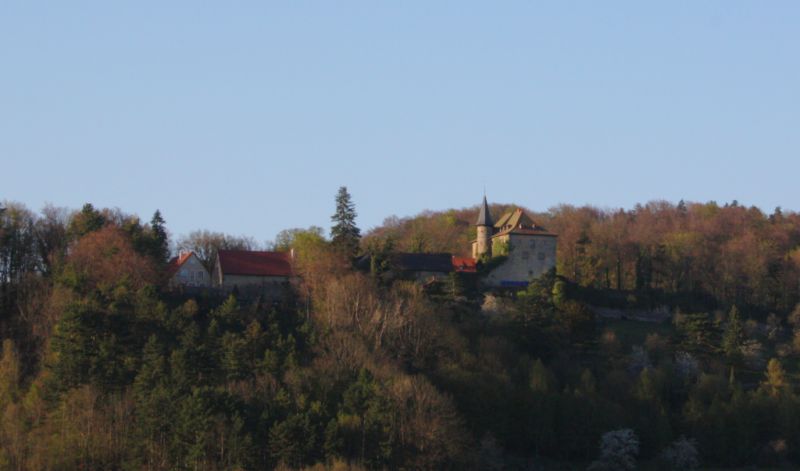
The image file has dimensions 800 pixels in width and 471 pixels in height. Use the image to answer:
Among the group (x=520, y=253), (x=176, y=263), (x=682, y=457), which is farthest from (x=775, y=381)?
(x=176, y=263)

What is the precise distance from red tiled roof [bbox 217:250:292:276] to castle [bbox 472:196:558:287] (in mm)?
11842

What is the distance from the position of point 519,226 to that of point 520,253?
2.42 metres

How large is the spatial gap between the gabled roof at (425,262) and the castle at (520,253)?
8.30 feet

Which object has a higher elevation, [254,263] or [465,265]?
[465,265]

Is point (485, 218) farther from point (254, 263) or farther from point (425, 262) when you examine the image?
point (254, 263)

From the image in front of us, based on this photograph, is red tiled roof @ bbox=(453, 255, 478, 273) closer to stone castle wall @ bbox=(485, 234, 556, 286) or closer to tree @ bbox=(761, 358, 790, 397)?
stone castle wall @ bbox=(485, 234, 556, 286)

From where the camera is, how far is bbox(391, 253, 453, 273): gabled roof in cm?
7296

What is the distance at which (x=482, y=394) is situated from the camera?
188 ft

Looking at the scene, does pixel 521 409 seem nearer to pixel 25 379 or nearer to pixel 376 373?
pixel 376 373

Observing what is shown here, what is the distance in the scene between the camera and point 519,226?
77.8 m

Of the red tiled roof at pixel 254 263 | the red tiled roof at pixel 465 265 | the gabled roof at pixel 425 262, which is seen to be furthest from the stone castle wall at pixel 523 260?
the red tiled roof at pixel 254 263

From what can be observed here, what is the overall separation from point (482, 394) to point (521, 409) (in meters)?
2.06

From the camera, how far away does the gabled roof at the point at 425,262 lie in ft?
239

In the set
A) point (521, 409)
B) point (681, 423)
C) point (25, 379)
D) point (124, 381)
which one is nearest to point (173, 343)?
point (124, 381)
